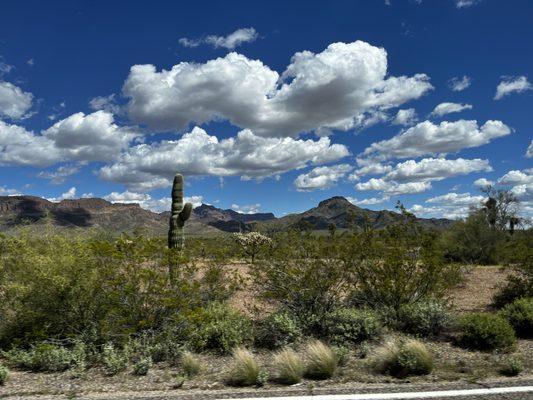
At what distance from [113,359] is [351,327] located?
15.6 feet

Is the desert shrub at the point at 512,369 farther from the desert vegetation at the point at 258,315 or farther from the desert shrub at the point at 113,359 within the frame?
the desert shrub at the point at 113,359

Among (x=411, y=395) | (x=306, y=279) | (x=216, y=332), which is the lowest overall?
(x=411, y=395)

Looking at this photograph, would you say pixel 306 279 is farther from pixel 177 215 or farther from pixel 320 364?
pixel 177 215

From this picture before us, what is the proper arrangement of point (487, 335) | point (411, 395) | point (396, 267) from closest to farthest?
1. point (411, 395)
2. point (487, 335)
3. point (396, 267)

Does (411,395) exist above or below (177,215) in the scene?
below

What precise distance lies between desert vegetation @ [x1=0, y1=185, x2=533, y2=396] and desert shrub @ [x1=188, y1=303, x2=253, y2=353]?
3 cm

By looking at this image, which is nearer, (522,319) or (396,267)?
(522,319)

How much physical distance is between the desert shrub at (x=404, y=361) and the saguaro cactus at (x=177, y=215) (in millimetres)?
6900

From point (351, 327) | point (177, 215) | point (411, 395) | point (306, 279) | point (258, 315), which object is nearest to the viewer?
point (411, 395)

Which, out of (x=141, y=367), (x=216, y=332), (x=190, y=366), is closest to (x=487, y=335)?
(x=216, y=332)

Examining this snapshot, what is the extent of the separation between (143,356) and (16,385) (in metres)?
2.09

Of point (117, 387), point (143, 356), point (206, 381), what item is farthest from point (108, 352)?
point (206, 381)

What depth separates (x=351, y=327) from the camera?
9.99 meters

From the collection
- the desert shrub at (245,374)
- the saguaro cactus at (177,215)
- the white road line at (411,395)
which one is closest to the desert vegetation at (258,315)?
the desert shrub at (245,374)
